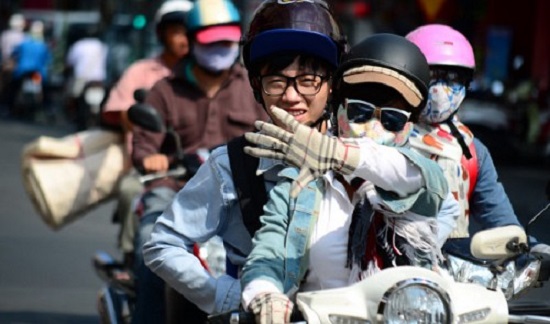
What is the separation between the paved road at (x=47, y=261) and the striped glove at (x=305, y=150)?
1685 millimetres

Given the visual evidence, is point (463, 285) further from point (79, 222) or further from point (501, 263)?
point (79, 222)

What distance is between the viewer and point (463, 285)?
3.15 metres

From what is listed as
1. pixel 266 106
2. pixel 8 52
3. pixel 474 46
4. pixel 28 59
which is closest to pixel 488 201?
pixel 266 106

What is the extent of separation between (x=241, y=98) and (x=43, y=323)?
2469mm

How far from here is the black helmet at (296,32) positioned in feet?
12.8

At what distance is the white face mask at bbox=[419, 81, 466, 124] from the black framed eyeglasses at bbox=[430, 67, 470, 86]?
0.01 m

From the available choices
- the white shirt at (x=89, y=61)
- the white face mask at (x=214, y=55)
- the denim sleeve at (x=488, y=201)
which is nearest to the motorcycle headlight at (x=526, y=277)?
the denim sleeve at (x=488, y=201)

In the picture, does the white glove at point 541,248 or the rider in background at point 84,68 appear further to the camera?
the rider in background at point 84,68

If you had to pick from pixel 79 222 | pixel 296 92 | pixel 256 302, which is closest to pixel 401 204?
pixel 256 302

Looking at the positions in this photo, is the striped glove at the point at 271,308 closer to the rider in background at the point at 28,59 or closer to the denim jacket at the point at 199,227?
the denim jacket at the point at 199,227

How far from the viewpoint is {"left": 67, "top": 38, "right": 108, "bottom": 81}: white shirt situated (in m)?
26.8

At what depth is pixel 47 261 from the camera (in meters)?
11.8

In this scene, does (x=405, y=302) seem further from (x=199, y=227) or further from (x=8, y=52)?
(x=8, y=52)

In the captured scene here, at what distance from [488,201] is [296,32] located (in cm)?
148
